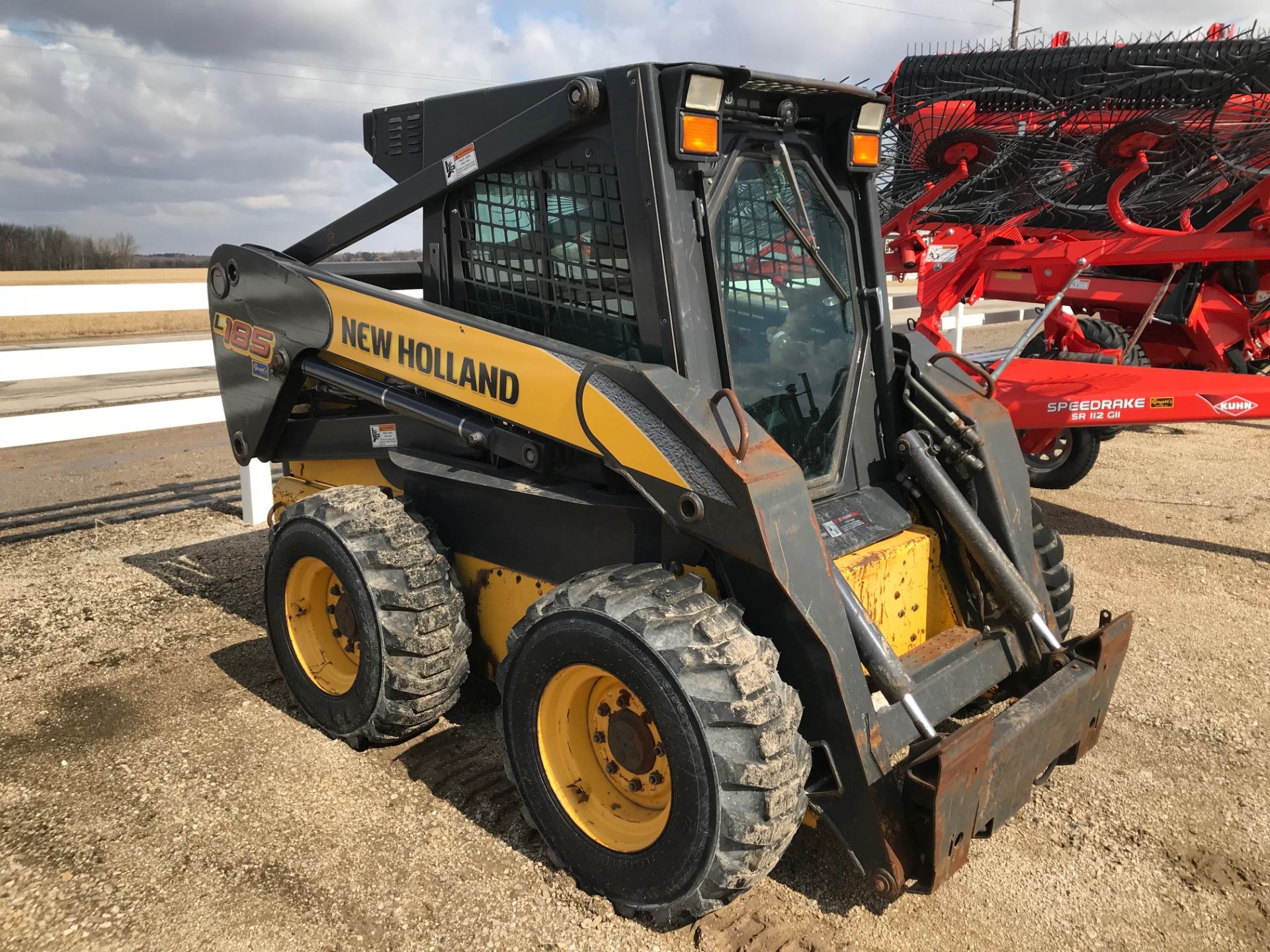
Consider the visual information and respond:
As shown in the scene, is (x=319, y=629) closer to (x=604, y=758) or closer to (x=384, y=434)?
(x=384, y=434)

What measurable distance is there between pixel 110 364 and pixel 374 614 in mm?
4345

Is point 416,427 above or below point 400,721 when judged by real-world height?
above

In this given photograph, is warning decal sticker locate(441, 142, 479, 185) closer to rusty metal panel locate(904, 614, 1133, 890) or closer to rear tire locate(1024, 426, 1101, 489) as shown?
rusty metal panel locate(904, 614, 1133, 890)

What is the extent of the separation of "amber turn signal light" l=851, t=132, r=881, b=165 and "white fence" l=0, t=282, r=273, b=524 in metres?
4.08

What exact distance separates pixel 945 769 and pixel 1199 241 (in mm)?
5295

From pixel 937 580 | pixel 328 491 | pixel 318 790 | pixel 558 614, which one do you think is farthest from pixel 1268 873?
pixel 328 491

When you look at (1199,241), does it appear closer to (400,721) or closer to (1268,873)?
(1268,873)

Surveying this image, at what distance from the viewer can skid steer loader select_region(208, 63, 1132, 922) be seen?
2504mm

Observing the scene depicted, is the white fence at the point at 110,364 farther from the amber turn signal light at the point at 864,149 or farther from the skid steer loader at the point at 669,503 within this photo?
the amber turn signal light at the point at 864,149

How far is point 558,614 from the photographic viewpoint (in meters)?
2.67

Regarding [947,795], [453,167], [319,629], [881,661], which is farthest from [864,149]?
[319,629]

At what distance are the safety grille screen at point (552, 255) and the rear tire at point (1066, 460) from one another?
4.94 m

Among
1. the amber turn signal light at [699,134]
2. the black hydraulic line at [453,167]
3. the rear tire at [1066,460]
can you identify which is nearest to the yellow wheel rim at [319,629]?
the black hydraulic line at [453,167]

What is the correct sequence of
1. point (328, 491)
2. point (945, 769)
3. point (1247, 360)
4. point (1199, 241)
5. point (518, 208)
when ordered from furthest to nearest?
point (1247, 360)
point (1199, 241)
point (328, 491)
point (518, 208)
point (945, 769)
